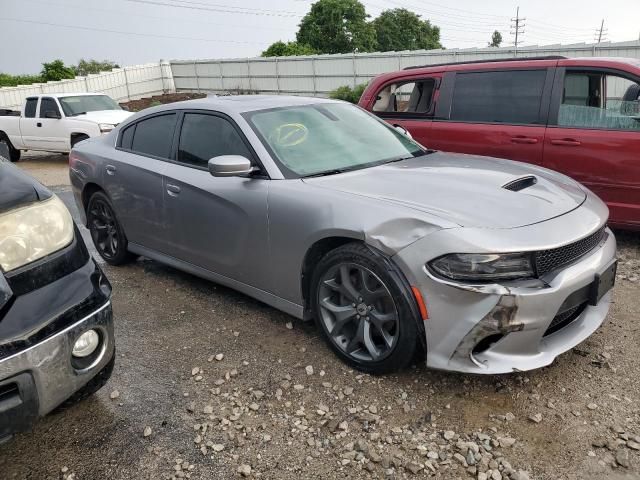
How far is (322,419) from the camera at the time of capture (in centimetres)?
266

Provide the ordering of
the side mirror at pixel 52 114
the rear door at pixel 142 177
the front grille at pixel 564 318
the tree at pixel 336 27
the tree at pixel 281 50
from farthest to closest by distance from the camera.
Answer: the tree at pixel 336 27 → the tree at pixel 281 50 → the side mirror at pixel 52 114 → the rear door at pixel 142 177 → the front grille at pixel 564 318

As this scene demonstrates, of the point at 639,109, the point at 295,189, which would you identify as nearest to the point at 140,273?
the point at 295,189

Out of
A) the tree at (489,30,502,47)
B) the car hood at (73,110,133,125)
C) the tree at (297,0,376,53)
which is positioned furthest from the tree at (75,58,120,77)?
the tree at (489,30,502,47)

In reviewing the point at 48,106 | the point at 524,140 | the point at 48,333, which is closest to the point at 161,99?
the point at 48,106

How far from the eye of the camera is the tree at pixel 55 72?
28.1 metres

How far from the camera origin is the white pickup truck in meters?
11.3

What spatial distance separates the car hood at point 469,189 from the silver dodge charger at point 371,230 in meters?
0.01

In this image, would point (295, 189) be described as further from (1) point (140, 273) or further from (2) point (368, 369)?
(1) point (140, 273)

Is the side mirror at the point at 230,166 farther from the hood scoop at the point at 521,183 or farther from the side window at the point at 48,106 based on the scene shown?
the side window at the point at 48,106

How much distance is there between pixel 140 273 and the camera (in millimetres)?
4844

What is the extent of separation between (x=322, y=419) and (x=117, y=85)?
98.3 ft

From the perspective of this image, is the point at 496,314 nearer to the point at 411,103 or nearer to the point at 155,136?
the point at 155,136

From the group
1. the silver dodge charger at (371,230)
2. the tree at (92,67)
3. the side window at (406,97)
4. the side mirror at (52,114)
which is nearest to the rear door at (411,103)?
the side window at (406,97)

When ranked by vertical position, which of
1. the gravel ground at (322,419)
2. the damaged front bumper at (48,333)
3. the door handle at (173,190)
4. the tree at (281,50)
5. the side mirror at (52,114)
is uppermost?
the tree at (281,50)
